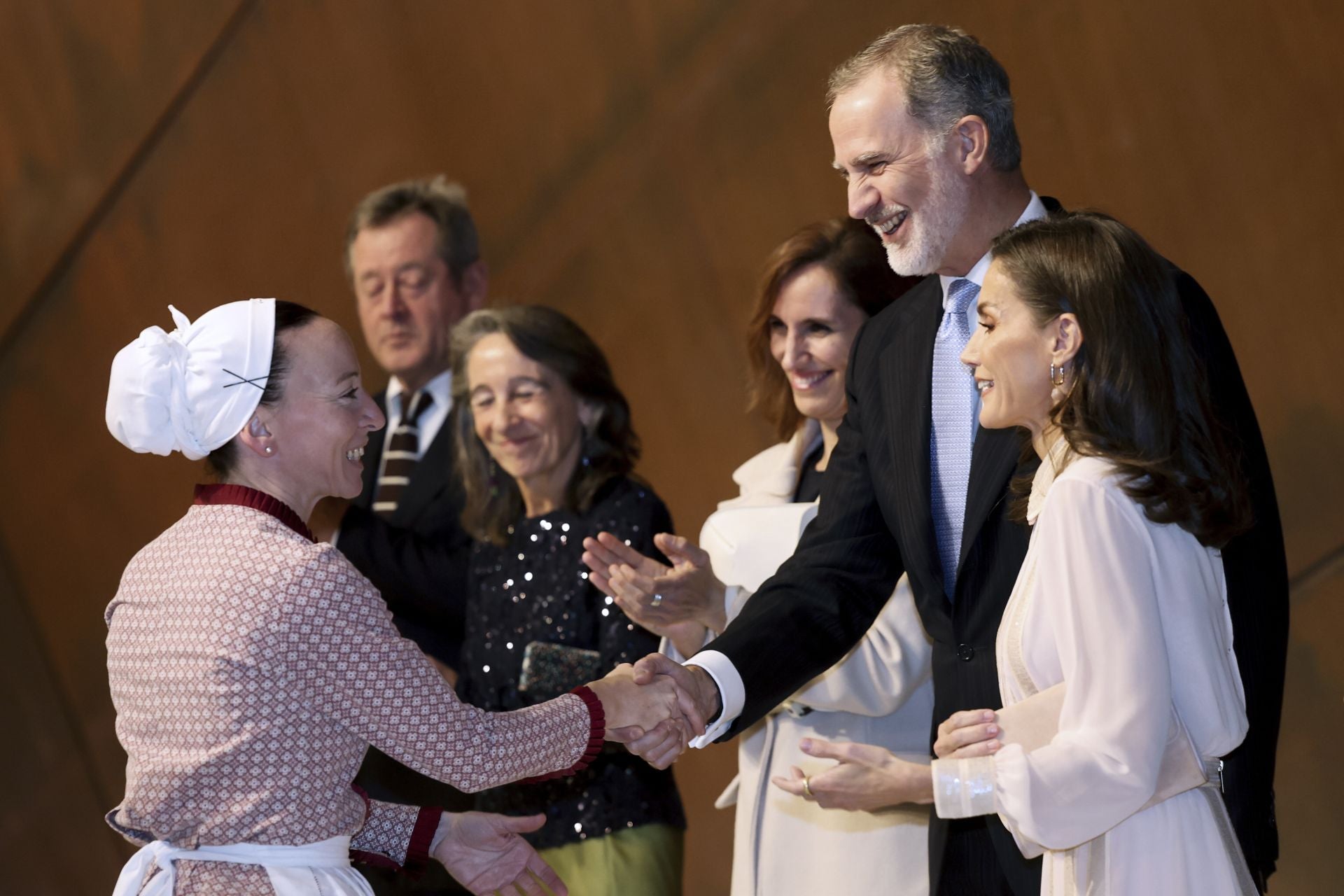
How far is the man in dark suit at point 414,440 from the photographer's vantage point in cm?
362

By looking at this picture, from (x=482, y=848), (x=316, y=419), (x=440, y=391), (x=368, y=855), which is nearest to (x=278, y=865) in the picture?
(x=368, y=855)

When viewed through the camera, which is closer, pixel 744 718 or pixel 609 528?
pixel 744 718

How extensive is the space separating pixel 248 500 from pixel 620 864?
128 centimetres

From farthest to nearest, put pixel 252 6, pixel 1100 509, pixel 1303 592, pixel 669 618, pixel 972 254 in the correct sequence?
1. pixel 252 6
2. pixel 1303 592
3. pixel 669 618
4. pixel 972 254
5. pixel 1100 509

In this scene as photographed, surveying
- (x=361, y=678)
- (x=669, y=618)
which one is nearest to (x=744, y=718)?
(x=669, y=618)

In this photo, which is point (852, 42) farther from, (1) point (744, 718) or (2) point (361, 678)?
(2) point (361, 678)

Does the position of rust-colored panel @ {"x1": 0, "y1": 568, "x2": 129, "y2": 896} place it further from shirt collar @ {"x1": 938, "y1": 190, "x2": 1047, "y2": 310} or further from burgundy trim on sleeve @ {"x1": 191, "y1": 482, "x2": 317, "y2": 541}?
shirt collar @ {"x1": 938, "y1": 190, "x2": 1047, "y2": 310}

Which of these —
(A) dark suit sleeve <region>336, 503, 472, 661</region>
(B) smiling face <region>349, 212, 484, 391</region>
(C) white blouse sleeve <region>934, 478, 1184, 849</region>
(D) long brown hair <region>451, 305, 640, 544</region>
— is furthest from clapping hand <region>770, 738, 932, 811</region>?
(B) smiling face <region>349, 212, 484, 391</region>

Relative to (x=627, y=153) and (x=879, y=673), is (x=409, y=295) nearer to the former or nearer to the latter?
(x=627, y=153)

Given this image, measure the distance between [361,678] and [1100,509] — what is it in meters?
1.01

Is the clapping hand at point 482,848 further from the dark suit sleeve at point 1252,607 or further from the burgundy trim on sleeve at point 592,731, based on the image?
the dark suit sleeve at point 1252,607

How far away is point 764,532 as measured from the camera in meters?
3.09

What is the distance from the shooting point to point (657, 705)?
259cm

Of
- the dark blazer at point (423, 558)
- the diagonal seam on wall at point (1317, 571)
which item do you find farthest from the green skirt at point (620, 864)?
the diagonal seam on wall at point (1317, 571)
